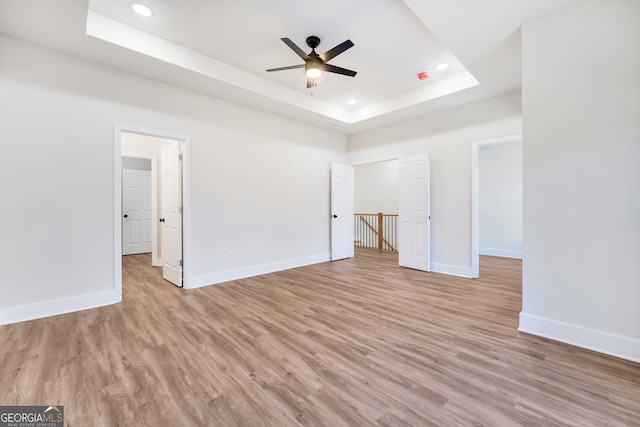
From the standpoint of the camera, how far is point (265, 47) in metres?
3.28

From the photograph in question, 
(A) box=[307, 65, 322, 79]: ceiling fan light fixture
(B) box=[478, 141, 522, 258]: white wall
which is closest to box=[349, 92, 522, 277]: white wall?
(B) box=[478, 141, 522, 258]: white wall

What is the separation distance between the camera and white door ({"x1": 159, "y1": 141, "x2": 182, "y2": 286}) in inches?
156

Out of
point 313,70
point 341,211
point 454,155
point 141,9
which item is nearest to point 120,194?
point 141,9

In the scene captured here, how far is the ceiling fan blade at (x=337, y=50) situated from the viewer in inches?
108

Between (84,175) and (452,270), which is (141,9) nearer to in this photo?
(84,175)

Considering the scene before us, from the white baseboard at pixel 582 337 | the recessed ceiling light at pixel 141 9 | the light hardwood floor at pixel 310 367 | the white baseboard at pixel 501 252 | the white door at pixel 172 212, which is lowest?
the light hardwood floor at pixel 310 367

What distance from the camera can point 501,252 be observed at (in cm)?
637

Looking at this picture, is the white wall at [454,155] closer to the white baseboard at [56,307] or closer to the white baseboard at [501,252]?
the white baseboard at [501,252]

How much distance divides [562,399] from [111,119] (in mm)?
4918

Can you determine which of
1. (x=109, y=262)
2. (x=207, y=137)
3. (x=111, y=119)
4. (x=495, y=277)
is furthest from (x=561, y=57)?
(x=109, y=262)

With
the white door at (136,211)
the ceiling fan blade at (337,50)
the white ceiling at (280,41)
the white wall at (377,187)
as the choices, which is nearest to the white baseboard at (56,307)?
the white ceiling at (280,41)

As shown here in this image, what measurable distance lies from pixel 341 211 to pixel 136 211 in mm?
5360

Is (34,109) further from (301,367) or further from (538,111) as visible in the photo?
(538,111)

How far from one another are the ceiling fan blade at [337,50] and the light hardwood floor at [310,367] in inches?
112
